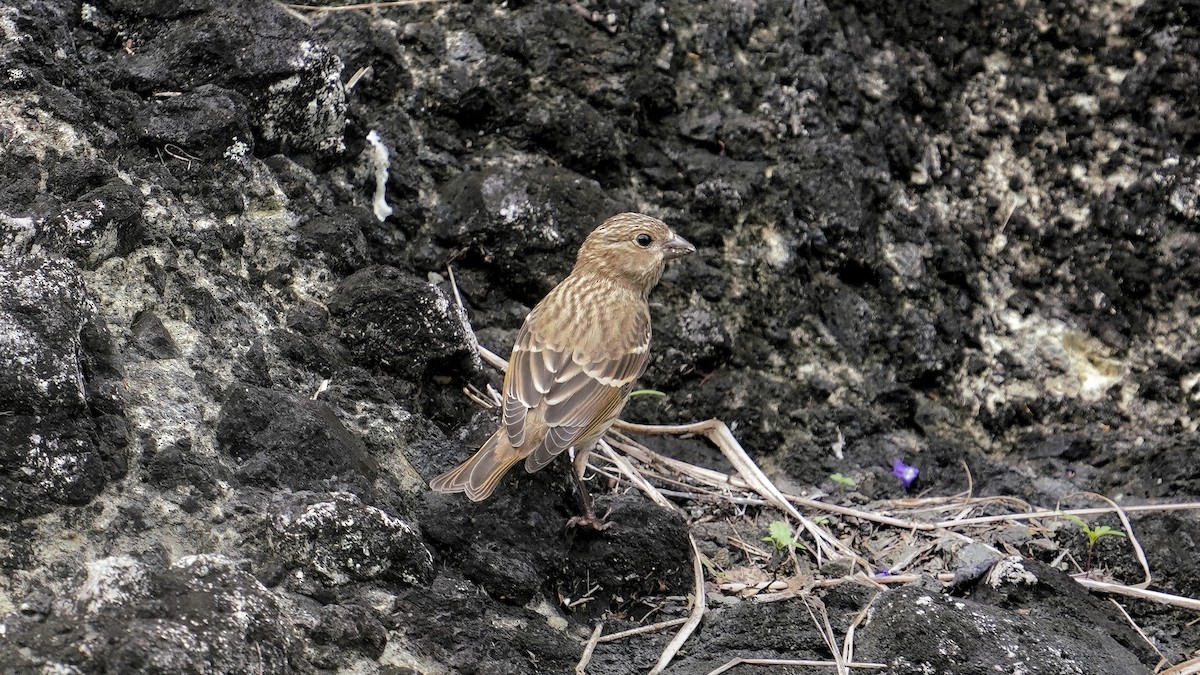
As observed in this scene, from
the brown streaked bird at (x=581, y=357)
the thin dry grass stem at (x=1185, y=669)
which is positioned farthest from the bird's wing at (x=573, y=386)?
the thin dry grass stem at (x=1185, y=669)

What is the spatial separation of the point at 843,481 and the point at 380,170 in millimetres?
2551

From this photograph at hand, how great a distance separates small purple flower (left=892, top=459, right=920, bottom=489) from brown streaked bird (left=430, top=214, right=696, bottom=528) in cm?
130

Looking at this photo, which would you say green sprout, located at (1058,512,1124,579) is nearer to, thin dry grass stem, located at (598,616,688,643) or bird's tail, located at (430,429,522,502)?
thin dry grass stem, located at (598,616,688,643)

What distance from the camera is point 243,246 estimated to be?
4.34 metres

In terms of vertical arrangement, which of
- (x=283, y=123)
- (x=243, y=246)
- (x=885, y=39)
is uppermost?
(x=885, y=39)

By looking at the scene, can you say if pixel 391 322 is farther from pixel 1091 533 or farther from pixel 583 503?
pixel 1091 533

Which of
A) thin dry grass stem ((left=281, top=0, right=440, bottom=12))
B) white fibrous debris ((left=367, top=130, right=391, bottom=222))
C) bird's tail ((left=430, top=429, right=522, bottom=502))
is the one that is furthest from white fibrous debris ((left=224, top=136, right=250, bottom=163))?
bird's tail ((left=430, top=429, right=522, bottom=502))

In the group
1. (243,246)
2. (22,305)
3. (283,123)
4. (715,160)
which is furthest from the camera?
(715,160)

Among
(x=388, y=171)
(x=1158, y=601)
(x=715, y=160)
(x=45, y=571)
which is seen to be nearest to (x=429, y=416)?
(x=388, y=171)

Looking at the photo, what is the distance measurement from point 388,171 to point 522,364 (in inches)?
46.5

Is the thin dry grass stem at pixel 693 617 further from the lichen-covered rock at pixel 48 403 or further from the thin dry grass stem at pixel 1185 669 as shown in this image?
the lichen-covered rock at pixel 48 403

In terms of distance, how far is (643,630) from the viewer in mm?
4039

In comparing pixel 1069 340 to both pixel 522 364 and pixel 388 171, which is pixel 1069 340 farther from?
pixel 388 171

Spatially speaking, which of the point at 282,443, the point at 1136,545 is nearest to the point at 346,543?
the point at 282,443
